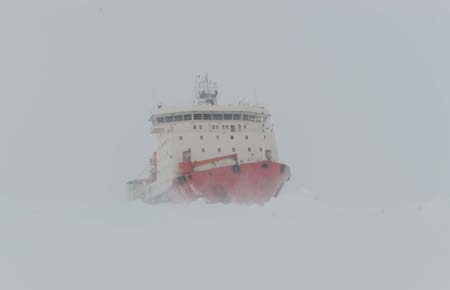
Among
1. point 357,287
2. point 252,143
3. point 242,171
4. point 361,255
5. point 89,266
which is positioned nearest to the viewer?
point 357,287

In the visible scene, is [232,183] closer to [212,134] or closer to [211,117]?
[212,134]

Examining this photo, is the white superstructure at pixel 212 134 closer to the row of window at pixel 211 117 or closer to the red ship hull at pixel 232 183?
the row of window at pixel 211 117

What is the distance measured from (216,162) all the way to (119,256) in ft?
70.8

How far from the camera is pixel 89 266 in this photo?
44.2 ft

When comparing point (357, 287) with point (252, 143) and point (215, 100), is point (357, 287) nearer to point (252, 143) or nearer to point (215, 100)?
point (252, 143)

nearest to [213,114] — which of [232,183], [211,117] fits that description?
[211,117]

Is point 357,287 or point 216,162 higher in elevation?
point 216,162

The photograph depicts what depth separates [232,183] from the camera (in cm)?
3400

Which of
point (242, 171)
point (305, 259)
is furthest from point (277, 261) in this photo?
point (242, 171)

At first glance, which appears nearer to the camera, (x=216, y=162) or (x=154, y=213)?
(x=154, y=213)

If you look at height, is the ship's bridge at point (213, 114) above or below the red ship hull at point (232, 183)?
above

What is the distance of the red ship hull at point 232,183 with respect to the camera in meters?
34.0

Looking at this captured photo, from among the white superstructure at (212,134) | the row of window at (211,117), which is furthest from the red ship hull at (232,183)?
the row of window at (211,117)

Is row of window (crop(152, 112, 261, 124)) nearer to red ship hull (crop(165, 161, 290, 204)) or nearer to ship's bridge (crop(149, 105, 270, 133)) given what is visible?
ship's bridge (crop(149, 105, 270, 133))
